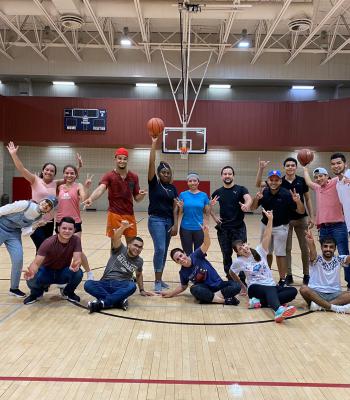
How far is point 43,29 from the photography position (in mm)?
17500

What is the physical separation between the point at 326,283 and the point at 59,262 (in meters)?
3.34

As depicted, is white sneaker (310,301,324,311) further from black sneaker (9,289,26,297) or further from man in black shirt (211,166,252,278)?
black sneaker (9,289,26,297)

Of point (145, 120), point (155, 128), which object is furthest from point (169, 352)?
point (145, 120)

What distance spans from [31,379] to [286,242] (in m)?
4.25

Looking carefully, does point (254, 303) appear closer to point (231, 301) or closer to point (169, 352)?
point (231, 301)

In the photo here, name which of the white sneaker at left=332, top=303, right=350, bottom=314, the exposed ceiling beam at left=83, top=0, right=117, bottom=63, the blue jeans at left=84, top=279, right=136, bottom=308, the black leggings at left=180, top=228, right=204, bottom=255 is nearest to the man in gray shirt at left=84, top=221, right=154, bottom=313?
the blue jeans at left=84, top=279, right=136, bottom=308

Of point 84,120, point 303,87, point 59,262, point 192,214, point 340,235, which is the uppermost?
point 303,87

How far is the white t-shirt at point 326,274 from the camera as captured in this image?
4.93 metres

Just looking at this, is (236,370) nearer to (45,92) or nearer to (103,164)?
(103,164)

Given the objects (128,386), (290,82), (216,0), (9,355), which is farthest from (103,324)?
(290,82)

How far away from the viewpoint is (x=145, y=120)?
18312 millimetres

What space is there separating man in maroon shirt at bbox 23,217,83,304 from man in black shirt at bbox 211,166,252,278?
79.3 inches

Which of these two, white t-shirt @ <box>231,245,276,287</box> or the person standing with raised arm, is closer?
white t-shirt @ <box>231,245,276,287</box>

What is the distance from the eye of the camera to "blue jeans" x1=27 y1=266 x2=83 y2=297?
4910 mm
